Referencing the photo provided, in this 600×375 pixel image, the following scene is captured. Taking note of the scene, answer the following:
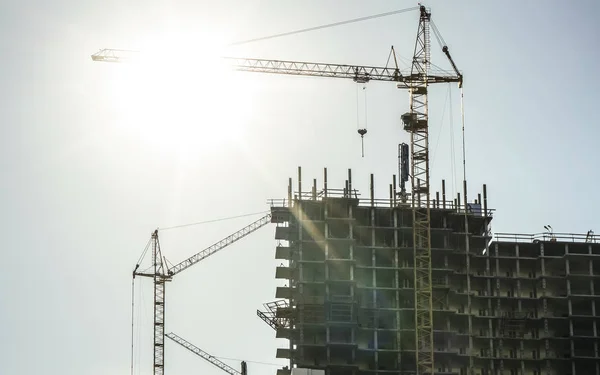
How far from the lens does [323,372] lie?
192875 millimetres

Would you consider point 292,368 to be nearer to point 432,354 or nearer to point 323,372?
point 323,372

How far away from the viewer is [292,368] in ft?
649

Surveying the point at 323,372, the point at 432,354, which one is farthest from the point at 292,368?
the point at 432,354

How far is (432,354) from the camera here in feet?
655

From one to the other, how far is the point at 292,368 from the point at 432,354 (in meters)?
21.2

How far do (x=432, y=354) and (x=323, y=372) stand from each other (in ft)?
58.8
